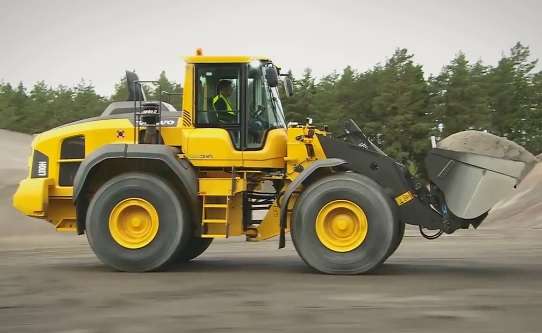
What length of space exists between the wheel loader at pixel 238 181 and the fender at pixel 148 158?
0.05ft

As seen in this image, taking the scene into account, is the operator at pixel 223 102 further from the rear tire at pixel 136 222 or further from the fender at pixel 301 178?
the fender at pixel 301 178

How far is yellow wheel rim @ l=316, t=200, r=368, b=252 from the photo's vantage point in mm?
11758

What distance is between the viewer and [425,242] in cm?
1969

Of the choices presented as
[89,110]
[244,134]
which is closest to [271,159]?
[244,134]

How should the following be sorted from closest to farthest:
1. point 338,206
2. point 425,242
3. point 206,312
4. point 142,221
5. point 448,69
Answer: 1. point 206,312
2. point 338,206
3. point 142,221
4. point 425,242
5. point 448,69

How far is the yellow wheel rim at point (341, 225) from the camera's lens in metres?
11.8

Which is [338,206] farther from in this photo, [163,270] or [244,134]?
[163,270]

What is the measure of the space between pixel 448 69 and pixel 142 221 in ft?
208

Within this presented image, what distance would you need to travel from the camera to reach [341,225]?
38.8 feet

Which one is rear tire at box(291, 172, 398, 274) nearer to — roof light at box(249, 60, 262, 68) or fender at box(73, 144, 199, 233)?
fender at box(73, 144, 199, 233)

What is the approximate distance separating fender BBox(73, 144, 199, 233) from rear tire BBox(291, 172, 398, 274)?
5.36 ft

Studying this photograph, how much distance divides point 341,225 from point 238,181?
1813 mm

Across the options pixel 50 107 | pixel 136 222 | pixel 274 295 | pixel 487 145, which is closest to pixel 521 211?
pixel 487 145

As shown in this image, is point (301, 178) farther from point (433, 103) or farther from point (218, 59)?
point (433, 103)
